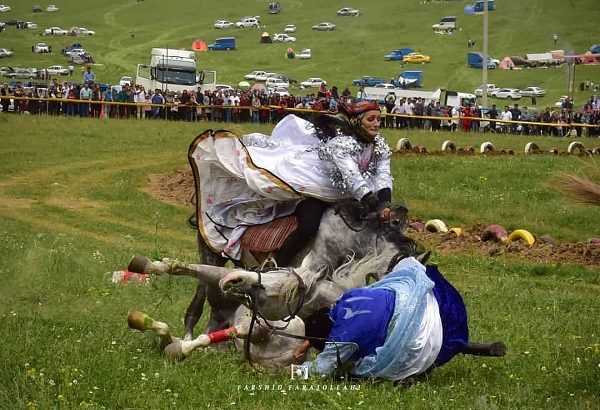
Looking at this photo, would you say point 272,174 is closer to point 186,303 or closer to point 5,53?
point 186,303

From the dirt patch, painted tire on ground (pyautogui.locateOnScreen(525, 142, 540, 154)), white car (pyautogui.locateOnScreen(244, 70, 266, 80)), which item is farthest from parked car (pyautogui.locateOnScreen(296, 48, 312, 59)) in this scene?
the dirt patch

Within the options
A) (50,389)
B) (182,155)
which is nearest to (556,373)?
(50,389)

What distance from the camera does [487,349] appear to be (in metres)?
8.48

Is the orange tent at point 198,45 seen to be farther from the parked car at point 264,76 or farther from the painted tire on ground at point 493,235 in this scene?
the painted tire on ground at point 493,235

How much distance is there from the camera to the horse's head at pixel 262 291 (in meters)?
7.84

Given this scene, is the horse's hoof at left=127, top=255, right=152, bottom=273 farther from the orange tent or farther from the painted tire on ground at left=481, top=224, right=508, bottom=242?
the orange tent

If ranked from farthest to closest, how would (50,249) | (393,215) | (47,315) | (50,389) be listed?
(50,249), (47,315), (393,215), (50,389)

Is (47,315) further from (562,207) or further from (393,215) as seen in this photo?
(562,207)

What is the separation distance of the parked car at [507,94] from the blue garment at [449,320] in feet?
200

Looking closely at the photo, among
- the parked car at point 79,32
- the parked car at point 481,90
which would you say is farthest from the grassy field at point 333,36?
the parked car at point 481,90

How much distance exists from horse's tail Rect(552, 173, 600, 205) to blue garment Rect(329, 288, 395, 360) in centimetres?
149

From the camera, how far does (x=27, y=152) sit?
99.5 feet

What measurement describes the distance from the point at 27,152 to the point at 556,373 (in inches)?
946

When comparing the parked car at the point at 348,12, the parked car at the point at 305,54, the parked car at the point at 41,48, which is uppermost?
the parked car at the point at 348,12
